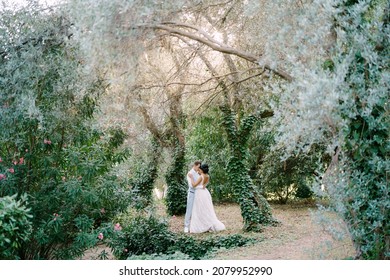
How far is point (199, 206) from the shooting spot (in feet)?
42.7

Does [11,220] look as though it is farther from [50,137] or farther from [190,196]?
[190,196]

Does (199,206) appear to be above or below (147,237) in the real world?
above

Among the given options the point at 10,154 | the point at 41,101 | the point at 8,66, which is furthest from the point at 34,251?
the point at 8,66

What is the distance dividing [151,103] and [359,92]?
7.71 meters

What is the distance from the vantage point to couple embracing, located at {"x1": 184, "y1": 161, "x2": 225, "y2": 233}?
1299 cm

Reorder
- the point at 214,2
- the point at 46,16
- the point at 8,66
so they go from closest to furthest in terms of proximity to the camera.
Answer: the point at 8,66 < the point at 46,16 < the point at 214,2

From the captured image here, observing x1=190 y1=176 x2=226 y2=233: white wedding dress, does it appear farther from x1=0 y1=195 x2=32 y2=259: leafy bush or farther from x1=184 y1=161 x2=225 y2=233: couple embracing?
x1=0 y1=195 x2=32 y2=259: leafy bush

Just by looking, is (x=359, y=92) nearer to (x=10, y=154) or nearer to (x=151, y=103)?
(x=10, y=154)

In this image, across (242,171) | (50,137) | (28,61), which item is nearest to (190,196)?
(242,171)

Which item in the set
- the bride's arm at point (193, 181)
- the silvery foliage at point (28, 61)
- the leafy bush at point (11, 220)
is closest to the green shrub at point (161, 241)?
the bride's arm at point (193, 181)

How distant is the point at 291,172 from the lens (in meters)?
18.0

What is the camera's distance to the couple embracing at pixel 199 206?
13.0m

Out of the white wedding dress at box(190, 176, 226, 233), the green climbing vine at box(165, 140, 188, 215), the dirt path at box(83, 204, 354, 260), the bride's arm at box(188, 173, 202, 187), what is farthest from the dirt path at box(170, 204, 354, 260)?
the bride's arm at box(188, 173, 202, 187)

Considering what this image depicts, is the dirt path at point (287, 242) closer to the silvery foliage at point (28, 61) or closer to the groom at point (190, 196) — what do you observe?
the groom at point (190, 196)
